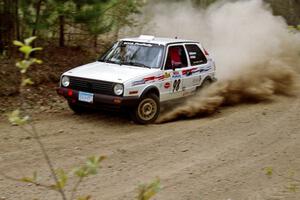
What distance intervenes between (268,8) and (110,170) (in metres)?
14.0

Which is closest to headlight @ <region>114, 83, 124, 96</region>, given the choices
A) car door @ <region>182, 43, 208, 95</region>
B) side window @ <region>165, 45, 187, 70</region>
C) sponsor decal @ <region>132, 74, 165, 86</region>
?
sponsor decal @ <region>132, 74, 165, 86</region>

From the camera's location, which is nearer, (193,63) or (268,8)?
(193,63)

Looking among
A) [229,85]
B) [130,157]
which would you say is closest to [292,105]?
[229,85]

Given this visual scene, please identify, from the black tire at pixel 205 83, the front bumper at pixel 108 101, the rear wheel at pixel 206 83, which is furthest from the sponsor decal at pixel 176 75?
the front bumper at pixel 108 101

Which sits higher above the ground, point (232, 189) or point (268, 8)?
point (268, 8)

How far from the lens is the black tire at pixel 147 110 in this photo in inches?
363

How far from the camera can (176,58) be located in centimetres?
1028

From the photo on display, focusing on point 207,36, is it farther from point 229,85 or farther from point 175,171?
point 175,171

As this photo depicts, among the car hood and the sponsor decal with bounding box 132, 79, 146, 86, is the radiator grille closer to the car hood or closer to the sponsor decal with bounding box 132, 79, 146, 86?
the car hood

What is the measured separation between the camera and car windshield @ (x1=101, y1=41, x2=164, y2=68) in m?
9.82

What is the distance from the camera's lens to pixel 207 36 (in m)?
18.0

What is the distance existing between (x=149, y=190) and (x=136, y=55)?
26.0 ft

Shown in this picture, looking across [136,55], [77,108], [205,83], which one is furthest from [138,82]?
[205,83]

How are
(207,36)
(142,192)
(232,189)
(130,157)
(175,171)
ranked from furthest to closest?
(207,36) < (130,157) < (175,171) < (232,189) < (142,192)
